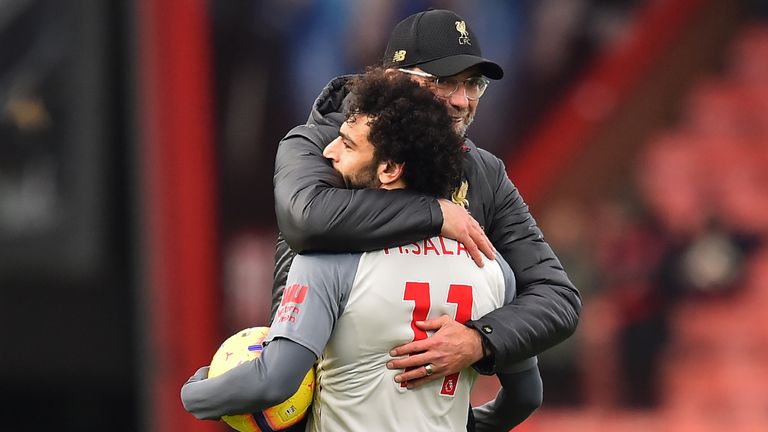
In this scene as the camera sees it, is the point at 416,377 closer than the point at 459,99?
Yes

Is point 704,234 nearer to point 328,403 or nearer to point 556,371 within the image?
point 556,371

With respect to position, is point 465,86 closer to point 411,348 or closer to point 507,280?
point 507,280

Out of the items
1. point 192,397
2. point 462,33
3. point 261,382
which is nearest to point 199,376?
point 192,397

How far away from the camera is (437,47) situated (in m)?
3.35

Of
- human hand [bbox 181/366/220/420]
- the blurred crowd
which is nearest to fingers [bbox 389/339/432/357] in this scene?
human hand [bbox 181/366/220/420]

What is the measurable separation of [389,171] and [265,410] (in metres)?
0.55

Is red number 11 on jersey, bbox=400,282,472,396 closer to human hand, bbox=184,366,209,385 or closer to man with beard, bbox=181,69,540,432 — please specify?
man with beard, bbox=181,69,540,432

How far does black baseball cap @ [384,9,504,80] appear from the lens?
3.33 meters

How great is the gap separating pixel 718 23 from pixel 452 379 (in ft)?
19.6

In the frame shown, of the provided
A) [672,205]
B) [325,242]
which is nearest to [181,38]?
[672,205]

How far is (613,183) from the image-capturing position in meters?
7.91

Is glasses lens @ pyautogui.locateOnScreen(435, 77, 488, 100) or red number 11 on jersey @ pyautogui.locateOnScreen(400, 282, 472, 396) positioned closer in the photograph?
red number 11 on jersey @ pyautogui.locateOnScreen(400, 282, 472, 396)

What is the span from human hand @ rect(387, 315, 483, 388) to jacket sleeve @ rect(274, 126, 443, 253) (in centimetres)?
19

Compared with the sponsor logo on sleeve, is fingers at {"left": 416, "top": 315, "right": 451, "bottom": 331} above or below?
below
